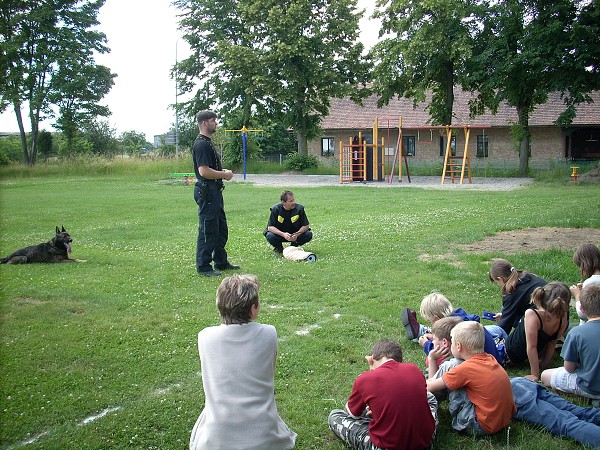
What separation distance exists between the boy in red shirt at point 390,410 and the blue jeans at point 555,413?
745mm

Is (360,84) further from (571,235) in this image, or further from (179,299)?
(179,299)

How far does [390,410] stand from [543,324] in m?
1.89

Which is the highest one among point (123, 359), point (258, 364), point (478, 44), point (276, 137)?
point (478, 44)

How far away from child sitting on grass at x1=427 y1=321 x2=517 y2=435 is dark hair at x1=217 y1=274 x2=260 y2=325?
1.48 metres

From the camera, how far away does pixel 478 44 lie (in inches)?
1292

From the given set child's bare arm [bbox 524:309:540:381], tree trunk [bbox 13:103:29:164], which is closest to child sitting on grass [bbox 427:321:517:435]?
child's bare arm [bbox 524:309:540:381]

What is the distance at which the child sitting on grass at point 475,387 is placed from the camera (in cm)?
393

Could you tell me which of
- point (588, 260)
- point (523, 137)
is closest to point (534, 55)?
point (523, 137)

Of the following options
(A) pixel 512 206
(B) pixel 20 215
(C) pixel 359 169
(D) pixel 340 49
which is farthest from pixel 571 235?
(D) pixel 340 49

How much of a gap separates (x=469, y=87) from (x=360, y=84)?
40.5ft

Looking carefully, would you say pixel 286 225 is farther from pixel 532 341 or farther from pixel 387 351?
pixel 387 351

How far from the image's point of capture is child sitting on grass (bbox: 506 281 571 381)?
476 centimetres

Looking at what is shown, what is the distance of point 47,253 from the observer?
33.1ft

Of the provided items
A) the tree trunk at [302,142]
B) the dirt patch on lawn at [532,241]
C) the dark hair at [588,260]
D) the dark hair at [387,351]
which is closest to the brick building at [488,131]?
the tree trunk at [302,142]
